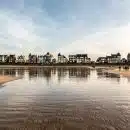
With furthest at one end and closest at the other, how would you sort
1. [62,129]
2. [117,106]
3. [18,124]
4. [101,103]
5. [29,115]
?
[101,103] → [117,106] → [29,115] → [18,124] → [62,129]

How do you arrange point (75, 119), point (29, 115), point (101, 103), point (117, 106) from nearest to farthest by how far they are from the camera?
point (75, 119)
point (29, 115)
point (117, 106)
point (101, 103)

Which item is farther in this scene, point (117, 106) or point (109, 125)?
point (117, 106)

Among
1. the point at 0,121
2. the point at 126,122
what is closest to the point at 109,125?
the point at 126,122

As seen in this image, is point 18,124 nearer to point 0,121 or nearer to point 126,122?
point 0,121

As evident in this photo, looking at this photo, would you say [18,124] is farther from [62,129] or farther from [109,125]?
[109,125]

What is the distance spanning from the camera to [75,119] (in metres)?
13.0

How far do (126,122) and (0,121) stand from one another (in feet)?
20.4

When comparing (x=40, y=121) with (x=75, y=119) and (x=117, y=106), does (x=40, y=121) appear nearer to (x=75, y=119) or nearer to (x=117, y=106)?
(x=75, y=119)

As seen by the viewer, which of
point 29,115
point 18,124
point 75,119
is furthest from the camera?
point 29,115

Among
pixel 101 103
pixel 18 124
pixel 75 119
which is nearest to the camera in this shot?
pixel 18 124

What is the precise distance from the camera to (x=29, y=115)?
13.9 metres

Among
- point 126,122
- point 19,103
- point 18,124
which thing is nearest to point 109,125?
point 126,122

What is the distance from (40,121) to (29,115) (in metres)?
1.51

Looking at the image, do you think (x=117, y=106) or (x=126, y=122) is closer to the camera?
(x=126, y=122)
